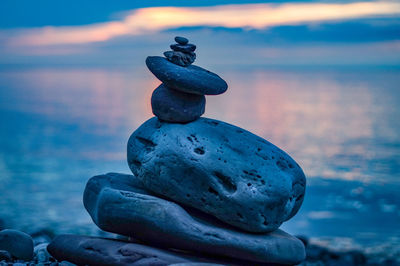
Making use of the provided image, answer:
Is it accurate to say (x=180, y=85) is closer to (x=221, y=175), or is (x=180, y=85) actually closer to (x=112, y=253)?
(x=221, y=175)

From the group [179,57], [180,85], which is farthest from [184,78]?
[179,57]

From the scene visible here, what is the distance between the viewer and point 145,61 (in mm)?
7453

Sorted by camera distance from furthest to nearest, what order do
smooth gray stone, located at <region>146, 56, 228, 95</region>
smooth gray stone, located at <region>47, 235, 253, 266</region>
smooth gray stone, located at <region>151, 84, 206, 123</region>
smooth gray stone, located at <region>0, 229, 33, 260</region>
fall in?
smooth gray stone, located at <region>0, 229, 33, 260</region>, smooth gray stone, located at <region>151, 84, 206, 123</region>, smooth gray stone, located at <region>146, 56, 228, 95</region>, smooth gray stone, located at <region>47, 235, 253, 266</region>

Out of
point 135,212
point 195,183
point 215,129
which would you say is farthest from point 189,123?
point 135,212

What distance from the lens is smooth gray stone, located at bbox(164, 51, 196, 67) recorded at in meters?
7.38

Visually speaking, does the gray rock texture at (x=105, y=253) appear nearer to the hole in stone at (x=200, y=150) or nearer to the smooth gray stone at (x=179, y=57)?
the hole in stone at (x=200, y=150)

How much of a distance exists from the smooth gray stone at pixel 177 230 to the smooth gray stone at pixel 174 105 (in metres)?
1.05

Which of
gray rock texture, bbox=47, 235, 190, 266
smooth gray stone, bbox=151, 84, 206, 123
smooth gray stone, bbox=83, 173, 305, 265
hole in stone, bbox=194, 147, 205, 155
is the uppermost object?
smooth gray stone, bbox=151, 84, 206, 123

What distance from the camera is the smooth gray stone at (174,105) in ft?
24.1

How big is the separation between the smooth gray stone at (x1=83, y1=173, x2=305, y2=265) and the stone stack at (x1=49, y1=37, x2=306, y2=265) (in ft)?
0.04

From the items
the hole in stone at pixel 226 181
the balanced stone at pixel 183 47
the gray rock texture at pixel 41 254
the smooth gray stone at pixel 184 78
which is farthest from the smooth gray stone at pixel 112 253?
the balanced stone at pixel 183 47

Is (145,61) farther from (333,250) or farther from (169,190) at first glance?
(333,250)

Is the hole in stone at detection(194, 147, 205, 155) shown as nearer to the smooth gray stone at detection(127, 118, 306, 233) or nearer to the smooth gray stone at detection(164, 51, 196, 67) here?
the smooth gray stone at detection(127, 118, 306, 233)

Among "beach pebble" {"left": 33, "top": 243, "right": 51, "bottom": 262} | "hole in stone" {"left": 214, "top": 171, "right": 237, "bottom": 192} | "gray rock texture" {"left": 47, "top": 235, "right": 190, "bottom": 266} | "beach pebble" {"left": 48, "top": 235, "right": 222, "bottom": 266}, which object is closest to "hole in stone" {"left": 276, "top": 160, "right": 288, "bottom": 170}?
"hole in stone" {"left": 214, "top": 171, "right": 237, "bottom": 192}
